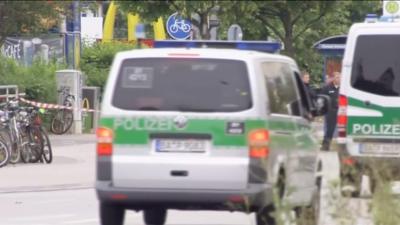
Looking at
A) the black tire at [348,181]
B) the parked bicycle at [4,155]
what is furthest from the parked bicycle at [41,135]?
the black tire at [348,181]

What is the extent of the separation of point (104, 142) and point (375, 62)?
578cm

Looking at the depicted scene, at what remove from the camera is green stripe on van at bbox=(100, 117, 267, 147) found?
11.4 m

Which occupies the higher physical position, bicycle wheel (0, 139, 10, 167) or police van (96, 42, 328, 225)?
police van (96, 42, 328, 225)

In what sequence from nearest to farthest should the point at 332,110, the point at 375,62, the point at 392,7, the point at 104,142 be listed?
1. the point at 104,142
2. the point at 375,62
3. the point at 332,110
4. the point at 392,7

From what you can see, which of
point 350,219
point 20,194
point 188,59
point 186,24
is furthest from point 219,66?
point 186,24

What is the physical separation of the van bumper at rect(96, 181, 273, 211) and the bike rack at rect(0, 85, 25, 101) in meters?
17.5

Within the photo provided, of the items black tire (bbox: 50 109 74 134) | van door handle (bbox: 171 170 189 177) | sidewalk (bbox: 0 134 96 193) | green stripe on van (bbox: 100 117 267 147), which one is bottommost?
black tire (bbox: 50 109 74 134)

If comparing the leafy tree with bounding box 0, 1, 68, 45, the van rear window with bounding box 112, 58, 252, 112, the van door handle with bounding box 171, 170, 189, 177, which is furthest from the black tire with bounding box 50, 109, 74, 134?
the van door handle with bounding box 171, 170, 189, 177

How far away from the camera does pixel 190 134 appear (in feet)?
37.8

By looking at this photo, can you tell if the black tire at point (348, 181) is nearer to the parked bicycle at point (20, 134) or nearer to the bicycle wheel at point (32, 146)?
the parked bicycle at point (20, 134)

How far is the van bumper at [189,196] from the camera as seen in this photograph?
11367 millimetres

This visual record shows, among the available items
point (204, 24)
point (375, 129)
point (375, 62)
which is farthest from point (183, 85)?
point (204, 24)

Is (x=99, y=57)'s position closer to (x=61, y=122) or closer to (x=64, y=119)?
(x=64, y=119)

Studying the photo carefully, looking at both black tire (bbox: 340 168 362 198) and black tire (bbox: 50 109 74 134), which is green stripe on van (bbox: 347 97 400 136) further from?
black tire (bbox: 50 109 74 134)
